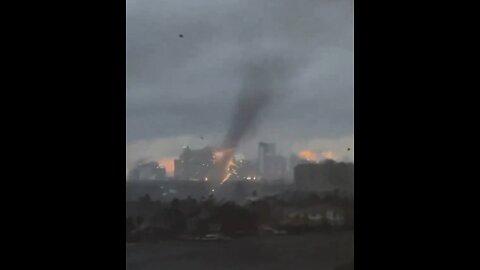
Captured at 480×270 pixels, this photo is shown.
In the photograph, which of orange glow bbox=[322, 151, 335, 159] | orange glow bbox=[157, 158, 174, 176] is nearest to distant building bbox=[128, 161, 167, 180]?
orange glow bbox=[157, 158, 174, 176]

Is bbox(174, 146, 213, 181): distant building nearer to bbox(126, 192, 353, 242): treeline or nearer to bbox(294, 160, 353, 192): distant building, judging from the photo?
bbox(126, 192, 353, 242): treeline

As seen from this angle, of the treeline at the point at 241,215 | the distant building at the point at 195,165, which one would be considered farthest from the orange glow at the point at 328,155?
the distant building at the point at 195,165

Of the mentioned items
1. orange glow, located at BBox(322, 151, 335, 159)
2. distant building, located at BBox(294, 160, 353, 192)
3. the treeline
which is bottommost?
the treeline

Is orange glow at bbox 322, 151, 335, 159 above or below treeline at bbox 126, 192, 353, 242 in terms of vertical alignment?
above

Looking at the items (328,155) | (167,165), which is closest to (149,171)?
(167,165)

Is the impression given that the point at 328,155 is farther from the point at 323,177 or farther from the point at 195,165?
the point at 195,165

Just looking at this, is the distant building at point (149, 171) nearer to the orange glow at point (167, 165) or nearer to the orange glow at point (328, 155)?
the orange glow at point (167, 165)
